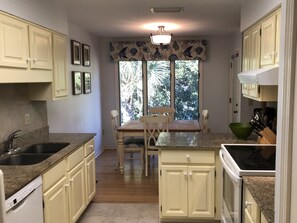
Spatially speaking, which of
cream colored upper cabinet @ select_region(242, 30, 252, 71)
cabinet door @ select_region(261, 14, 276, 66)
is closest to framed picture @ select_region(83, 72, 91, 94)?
cream colored upper cabinet @ select_region(242, 30, 252, 71)

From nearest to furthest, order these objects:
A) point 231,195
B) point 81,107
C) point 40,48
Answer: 1. point 231,195
2. point 40,48
3. point 81,107

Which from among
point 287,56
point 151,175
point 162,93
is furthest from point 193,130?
point 287,56

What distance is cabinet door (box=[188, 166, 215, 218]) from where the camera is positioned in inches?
114

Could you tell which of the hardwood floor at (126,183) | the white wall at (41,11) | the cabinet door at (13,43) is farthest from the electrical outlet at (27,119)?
the hardwood floor at (126,183)

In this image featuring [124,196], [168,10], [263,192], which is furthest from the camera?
[124,196]

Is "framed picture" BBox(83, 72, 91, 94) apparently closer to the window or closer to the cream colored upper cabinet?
the window

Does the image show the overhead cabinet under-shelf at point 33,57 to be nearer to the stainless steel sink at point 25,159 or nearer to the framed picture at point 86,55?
the stainless steel sink at point 25,159

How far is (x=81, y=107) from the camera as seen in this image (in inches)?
201

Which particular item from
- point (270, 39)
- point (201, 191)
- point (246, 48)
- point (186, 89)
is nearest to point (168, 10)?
point (246, 48)

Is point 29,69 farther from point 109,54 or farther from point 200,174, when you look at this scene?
point 109,54

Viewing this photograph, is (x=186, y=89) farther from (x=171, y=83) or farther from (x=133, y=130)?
(x=133, y=130)

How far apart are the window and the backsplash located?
10.3 feet

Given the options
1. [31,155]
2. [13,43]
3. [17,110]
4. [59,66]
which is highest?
[13,43]

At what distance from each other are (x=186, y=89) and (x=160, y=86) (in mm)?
575
